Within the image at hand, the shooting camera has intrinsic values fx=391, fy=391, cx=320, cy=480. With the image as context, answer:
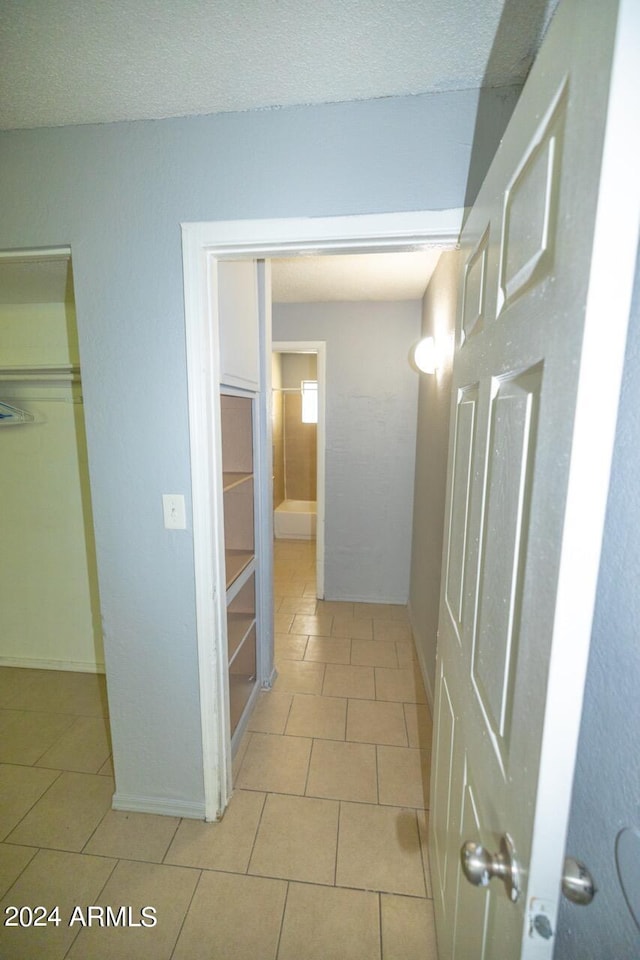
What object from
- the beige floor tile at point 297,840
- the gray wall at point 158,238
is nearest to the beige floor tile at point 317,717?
the beige floor tile at point 297,840

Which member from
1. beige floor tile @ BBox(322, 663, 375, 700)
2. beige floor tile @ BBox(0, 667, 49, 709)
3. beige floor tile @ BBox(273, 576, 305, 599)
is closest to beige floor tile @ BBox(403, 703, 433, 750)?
beige floor tile @ BBox(322, 663, 375, 700)

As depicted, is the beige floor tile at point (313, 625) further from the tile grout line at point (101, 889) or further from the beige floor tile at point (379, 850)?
the tile grout line at point (101, 889)

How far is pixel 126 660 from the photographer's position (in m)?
1.47

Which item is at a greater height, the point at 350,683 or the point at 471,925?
the point at 471,925

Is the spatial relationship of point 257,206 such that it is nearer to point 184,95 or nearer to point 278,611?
point 184,95

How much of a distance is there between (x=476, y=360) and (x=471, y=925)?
114cm

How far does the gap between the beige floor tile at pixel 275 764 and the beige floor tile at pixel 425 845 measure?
0.48m

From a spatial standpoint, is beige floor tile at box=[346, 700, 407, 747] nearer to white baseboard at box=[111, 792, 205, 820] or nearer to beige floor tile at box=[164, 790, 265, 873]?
beige floor tile at box=[164, 790, 265, 873]

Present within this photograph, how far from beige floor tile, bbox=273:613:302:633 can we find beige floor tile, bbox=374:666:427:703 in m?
0.76

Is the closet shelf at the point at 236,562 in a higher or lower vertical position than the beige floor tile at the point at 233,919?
higher

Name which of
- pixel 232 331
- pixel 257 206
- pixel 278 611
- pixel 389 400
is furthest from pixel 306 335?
pixel 278 611

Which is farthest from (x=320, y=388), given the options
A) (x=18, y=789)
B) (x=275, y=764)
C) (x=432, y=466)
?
(x=18, y=789)

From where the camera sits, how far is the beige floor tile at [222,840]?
1.36 meters

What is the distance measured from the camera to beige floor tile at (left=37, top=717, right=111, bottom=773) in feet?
5.79
